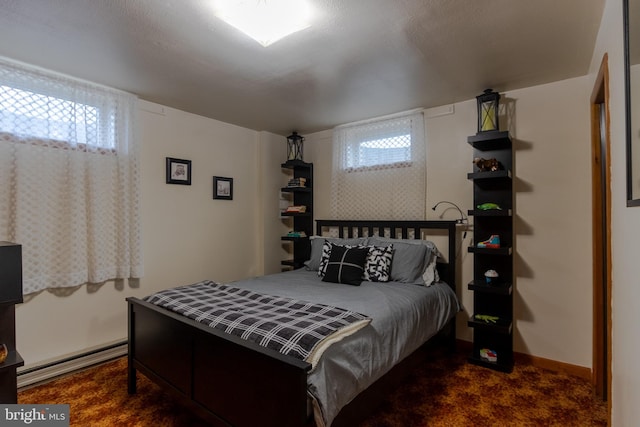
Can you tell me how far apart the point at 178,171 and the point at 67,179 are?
0.95 metres

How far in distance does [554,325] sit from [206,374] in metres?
2.64

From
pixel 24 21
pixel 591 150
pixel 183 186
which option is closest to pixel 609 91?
pixel 591 150

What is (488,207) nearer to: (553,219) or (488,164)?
(488,164)

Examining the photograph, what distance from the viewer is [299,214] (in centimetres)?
402

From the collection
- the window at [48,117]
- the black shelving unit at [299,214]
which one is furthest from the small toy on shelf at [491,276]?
the window at [48,117]

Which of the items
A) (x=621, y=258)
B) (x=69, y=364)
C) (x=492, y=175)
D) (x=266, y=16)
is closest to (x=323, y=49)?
(x=266, y=16)

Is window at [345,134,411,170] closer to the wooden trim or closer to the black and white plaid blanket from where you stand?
the wooden trim

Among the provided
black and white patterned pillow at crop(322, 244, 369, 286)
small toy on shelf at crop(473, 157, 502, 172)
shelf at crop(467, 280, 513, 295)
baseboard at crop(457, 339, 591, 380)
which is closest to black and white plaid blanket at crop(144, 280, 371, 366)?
black and white patterned pillow at crop(322, 244, 369, 286)

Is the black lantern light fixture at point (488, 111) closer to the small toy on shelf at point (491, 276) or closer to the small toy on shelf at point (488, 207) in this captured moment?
the small toy on shelf at point (488, 207)

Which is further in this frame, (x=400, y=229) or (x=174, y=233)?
(x=400, y=229)

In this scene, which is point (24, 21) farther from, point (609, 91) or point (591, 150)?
point (591, 150)

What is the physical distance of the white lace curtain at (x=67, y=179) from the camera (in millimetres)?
2289

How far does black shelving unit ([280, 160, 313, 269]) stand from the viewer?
3.95 metres

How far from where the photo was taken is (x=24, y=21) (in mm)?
1788
